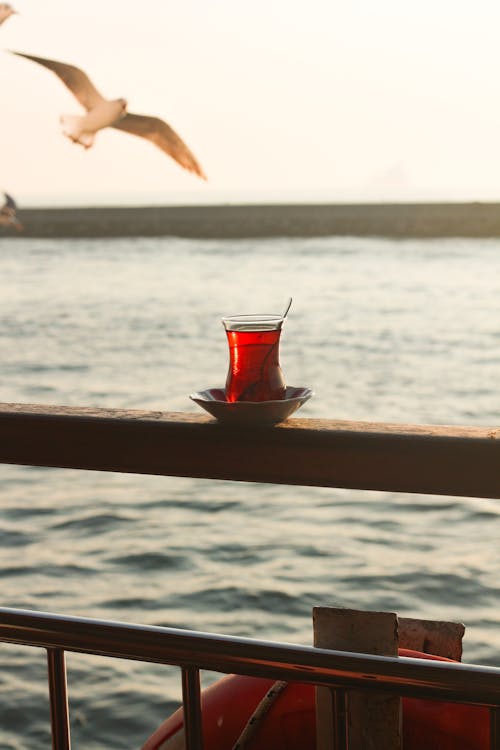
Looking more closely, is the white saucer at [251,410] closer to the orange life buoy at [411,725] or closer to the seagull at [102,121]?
the orange life buoy at [411,725]

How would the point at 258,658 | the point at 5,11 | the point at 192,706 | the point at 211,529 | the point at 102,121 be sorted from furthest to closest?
the point at 211,529 → the point at 102,121 → the point at 5,11 → the point at 192,706 → the point at 258,658

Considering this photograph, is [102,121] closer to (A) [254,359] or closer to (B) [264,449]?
(A) [254,359]

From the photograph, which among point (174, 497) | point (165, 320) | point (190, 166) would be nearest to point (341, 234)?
point (165, 320)

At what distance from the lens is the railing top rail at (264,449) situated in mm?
1291

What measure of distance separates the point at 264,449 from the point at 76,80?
2.76ft

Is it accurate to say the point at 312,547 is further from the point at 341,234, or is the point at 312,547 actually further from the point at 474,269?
the point at 341,234

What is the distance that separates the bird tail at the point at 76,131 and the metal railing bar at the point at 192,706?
1035mm

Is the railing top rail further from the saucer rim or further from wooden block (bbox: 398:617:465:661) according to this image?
wooden block (bbox: 398:617:465:661)

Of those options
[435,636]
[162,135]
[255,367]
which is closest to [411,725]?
[435,636]

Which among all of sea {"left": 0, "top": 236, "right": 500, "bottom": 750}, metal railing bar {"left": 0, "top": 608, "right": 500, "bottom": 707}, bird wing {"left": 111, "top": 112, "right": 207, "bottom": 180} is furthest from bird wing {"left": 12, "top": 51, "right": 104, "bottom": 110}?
sea {"left": 0, "top": 236, "right": 500, "bottom": 750}

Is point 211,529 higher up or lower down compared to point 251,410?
lower down

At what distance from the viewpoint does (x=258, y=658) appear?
922 millimetres

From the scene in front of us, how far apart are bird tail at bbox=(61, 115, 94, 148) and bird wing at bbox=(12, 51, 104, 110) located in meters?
0.04

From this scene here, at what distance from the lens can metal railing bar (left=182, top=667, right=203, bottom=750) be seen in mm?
998
